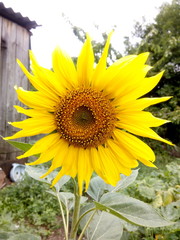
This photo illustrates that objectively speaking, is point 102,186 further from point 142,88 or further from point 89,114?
point 142,88

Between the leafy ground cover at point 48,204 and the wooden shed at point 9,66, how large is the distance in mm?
782

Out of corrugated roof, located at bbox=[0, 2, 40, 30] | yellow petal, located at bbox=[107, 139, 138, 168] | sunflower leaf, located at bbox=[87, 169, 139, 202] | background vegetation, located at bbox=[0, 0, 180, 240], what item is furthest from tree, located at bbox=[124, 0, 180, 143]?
yellow petal, located at bbox=[107, 139, 138, 168]

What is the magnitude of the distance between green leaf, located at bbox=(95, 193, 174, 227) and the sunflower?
69 millimetres

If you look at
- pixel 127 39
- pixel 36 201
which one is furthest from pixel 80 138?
pixel 127 39

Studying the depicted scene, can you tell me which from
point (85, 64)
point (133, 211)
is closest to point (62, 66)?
point (85, 64)

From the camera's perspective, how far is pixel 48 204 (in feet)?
10.7

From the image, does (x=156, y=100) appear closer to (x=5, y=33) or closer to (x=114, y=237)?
(x=114, y=237)

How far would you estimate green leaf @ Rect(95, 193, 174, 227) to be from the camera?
726mm

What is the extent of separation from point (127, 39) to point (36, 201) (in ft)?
27.8

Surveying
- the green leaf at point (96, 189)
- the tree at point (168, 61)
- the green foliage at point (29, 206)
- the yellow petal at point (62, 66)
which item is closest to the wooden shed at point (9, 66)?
the green foliage at point (29, 206)

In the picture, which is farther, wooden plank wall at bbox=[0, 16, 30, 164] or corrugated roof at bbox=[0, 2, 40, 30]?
wooden plank wall at bbox=[0, 16, 30, 164]

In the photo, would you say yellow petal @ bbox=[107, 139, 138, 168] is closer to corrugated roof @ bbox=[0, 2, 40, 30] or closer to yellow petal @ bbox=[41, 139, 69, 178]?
yellow petal @ bbox=[41, 139, 69, 178]

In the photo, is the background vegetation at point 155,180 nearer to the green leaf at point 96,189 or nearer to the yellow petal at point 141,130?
the green leaf at point 96,189

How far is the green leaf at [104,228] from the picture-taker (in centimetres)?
100
